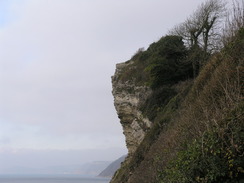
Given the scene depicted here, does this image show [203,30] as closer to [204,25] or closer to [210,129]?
[204,25]

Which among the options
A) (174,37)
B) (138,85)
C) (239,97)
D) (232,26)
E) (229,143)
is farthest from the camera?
(138,85)

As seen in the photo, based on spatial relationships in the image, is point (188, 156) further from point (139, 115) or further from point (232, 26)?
point (139, 115)

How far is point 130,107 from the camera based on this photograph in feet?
101

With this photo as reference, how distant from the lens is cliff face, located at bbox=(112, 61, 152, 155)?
1089 inches

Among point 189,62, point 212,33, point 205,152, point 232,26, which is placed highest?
point 212,33

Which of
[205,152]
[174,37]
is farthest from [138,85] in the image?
[205,152]

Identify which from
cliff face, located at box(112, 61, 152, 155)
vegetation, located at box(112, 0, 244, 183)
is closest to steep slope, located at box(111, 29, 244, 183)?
vegetation, located at box(112, 0, 244, 183)

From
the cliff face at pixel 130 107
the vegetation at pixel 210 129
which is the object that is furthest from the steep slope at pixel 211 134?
the cliff face at pixel 130 107

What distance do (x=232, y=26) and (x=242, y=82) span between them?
3.18 meters

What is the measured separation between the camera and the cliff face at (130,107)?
2767 cm

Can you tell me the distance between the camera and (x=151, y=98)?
2572 cm

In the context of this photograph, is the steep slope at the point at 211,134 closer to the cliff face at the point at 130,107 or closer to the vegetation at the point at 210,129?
the vegetation at the point at 210,129

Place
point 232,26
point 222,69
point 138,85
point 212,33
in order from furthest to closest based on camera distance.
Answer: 1. point 138,85
2. point 212,33
3. point 232,26
4. point 222,69

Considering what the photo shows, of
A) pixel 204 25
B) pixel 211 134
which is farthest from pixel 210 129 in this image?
pixel 204 25
